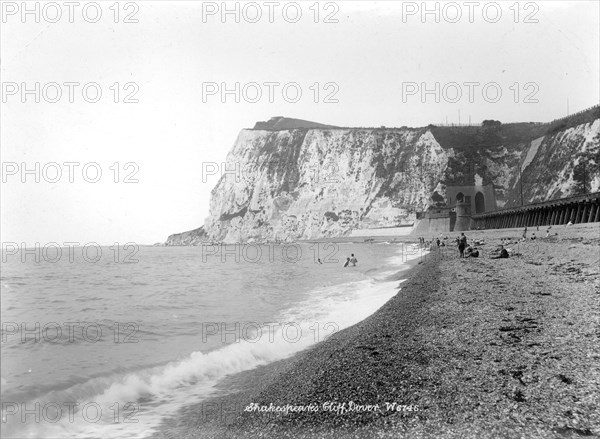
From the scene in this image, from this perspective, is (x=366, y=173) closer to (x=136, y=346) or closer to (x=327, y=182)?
(x=327, y=182)

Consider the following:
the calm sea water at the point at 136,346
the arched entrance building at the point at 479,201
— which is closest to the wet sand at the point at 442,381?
the calm sea water at the point at 136,346

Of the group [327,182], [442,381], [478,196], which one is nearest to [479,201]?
[478,196]

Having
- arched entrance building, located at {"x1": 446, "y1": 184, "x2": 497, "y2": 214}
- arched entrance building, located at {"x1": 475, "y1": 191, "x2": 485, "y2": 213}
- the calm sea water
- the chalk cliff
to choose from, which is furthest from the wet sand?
the chalk cliff

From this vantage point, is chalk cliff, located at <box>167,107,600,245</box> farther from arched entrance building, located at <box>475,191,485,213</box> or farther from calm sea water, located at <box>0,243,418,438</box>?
calm sea water, located at <box>0,243,418,438</box>

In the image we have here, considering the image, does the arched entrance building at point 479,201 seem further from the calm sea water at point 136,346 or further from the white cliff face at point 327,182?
the calm sea water at point 136,346

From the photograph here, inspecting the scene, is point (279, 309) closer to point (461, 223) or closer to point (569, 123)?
point (461, 223)
